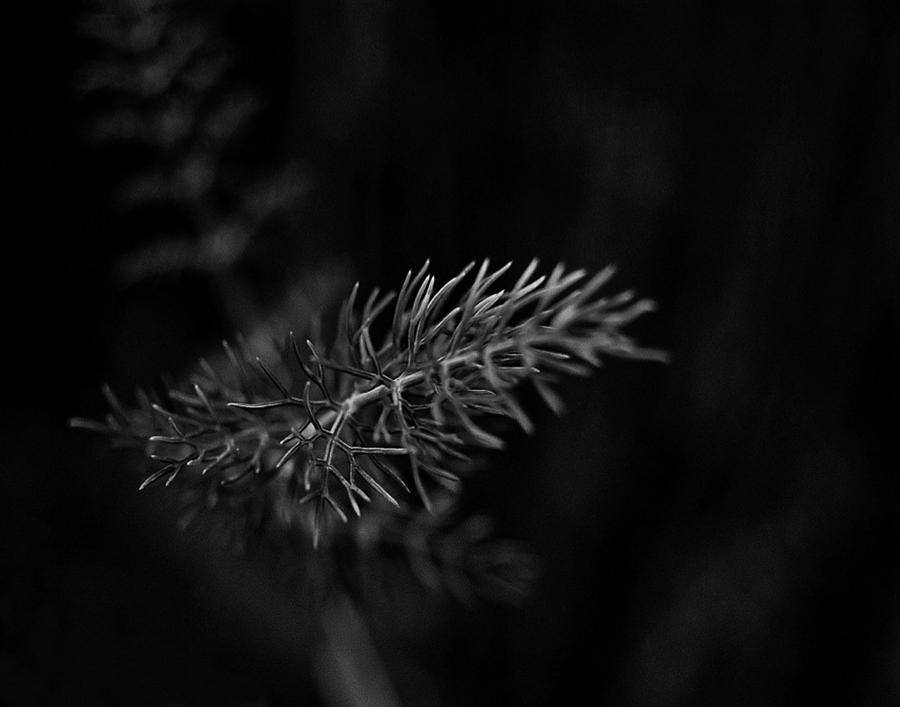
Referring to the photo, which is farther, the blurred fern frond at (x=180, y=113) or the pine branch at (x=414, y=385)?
the blurred fern frond at (x=180, y=113)

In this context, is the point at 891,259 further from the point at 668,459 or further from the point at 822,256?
the point at 668,459

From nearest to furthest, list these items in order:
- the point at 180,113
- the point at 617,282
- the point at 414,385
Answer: the point at 414,385 < the point at 180,113 < the point at 617,282

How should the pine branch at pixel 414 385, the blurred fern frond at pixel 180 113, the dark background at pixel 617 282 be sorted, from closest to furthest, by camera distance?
the pine branch at pixel 414 385 < the blurred fern frond at pixel 180 113 < the dark background at pixel 617 282

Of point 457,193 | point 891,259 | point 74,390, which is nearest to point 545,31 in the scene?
point 457,193

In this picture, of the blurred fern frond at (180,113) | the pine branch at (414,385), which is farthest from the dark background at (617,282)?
the pine branch at (414,385)

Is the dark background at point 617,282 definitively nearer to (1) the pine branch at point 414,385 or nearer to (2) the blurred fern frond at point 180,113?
(2) the blurred fern frond at point 180,113

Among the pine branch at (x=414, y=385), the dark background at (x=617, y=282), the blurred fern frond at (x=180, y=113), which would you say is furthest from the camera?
the dark background at (x=617, y=282)

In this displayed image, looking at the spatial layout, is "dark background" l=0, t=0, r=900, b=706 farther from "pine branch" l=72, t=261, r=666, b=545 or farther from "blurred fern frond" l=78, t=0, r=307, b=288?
"pine branch" l=72, t=261, r=666, b=545

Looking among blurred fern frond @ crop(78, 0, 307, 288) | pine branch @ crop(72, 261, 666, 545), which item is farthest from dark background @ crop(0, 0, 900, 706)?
pine branch @ crop(72, 261, 666, 545)
